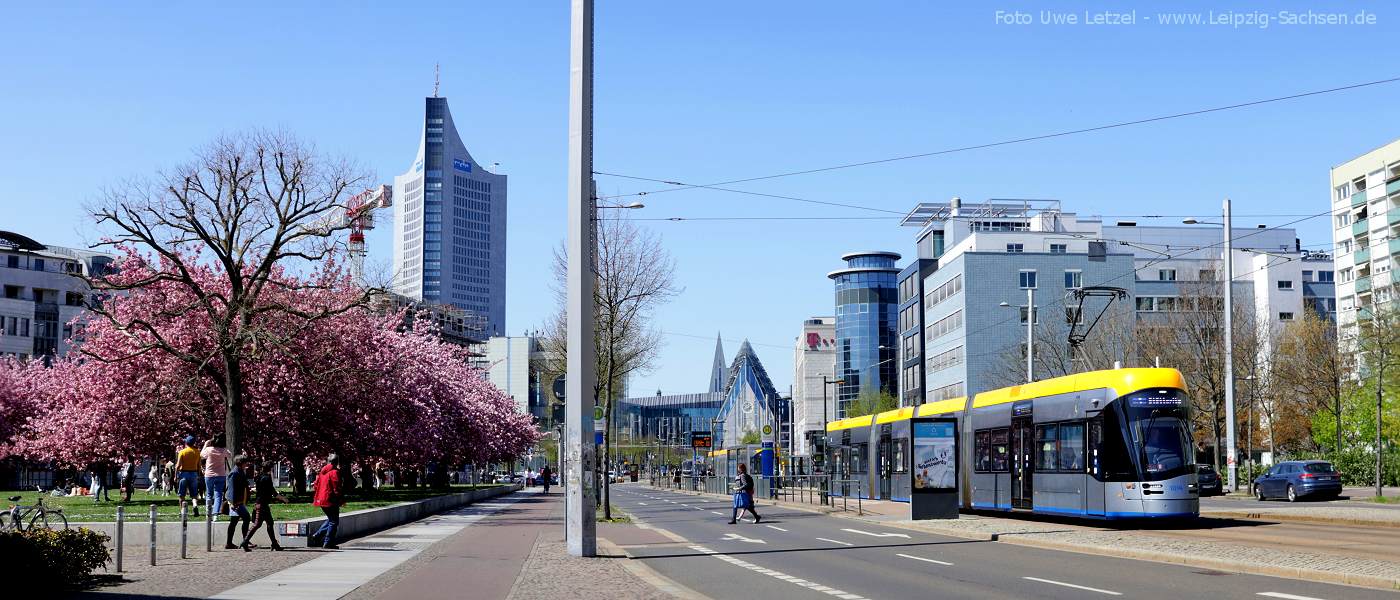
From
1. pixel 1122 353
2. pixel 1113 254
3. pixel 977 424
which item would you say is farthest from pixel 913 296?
pixel 977 424

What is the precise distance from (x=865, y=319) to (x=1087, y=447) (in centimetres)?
11947

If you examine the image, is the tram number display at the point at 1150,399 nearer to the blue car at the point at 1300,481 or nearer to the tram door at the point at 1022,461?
the tram door at the point at 1022,461

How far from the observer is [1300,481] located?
1871 inches

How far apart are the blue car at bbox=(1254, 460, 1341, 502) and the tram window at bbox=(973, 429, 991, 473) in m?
16.8

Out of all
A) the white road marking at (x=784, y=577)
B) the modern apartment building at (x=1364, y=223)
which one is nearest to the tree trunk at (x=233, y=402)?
the white road marking at (x=784, y=577)

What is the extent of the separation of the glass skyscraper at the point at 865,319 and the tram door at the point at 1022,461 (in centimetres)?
11063

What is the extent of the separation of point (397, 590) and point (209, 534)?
810 cm

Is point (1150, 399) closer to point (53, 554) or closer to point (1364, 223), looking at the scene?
point (53, 554)

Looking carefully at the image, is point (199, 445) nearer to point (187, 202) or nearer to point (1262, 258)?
point (187, 202)

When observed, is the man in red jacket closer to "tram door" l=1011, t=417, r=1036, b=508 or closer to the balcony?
"tram door" l=1011, t=417, r=1036, b=508

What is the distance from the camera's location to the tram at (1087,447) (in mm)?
28453

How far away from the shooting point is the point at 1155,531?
28.2m

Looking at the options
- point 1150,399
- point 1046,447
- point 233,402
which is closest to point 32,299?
point 233,402

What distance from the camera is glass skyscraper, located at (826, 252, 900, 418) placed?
145913mm
